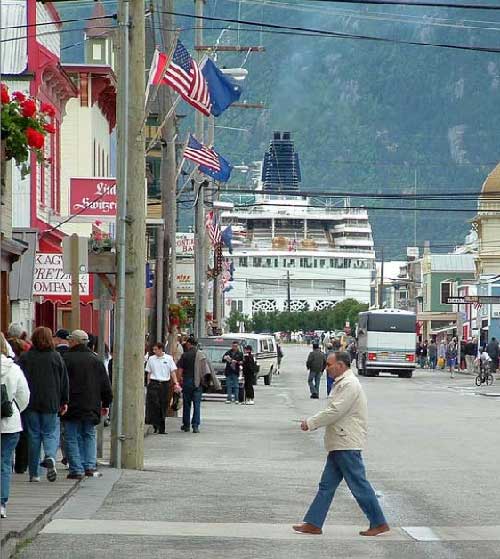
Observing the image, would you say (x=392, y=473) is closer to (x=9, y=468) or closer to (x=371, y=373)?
(x=9, y=468)

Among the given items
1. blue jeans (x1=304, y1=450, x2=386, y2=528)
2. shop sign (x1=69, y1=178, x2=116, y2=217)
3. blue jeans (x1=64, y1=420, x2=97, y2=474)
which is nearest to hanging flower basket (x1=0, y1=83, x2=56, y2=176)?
blue jeans (x1=64, y1=420, x2=97, y2=474)

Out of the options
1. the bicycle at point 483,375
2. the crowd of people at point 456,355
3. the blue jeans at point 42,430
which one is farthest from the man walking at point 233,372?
the blue jeans at point 42,430

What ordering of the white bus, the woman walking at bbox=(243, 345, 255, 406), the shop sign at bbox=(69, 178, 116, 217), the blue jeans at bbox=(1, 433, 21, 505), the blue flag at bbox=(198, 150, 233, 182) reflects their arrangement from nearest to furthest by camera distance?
the blue jeans at bbox=(1, 433, 21, 505) → the shop sign at bbox=(69, 178, 116, 217) → the blue flag at bbox=(198, 150, 233, 182) → the woman walking at bbox=(243, 345, 255, 406) → the white bus

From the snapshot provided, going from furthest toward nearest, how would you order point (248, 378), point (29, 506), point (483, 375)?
1. point (483, 375)
2. point (248, 378)
3. point (29, 506)

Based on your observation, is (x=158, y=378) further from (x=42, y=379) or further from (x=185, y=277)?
(x=185, y=277)

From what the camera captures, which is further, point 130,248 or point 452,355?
point 452,355

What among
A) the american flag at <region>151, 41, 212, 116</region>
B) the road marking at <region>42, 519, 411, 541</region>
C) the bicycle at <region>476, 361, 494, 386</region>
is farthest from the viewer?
the bicycle at <region>476, 361, 494, 386</region>

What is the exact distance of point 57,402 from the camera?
17.4 m

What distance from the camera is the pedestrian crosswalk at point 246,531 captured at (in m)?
13.8

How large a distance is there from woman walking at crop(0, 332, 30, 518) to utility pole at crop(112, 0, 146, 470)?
508 cm

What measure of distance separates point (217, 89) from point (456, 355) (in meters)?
48.0

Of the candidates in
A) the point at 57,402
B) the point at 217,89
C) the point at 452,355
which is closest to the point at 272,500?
the point at 57,402

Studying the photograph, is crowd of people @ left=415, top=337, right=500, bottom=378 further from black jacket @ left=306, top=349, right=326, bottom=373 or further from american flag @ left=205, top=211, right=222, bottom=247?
black jacket @ left=306, top=349, right=326, bottom=373

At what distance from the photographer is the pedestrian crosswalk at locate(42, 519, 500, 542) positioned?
13773 mm
